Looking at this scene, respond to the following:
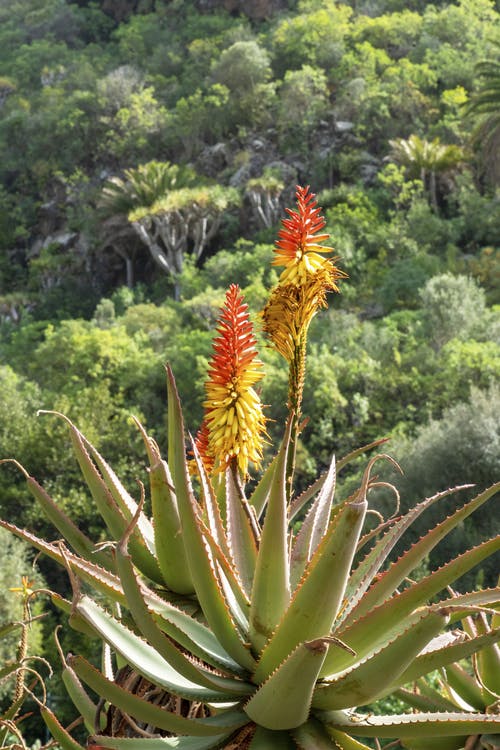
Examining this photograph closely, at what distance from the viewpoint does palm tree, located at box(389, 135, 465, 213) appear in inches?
1233

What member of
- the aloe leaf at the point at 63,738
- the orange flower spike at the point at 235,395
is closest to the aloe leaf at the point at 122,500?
the orange flower spike at the point at 235,395

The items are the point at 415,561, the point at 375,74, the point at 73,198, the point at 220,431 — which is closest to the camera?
the point at 415,561

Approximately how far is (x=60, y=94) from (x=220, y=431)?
49104 millimetres

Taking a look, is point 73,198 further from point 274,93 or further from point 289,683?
point 289,683

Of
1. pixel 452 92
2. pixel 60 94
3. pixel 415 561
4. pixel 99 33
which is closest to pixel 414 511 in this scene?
pixel 415 561

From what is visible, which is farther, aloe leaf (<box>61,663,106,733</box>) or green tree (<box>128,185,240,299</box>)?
green tree (<box>128,185,240,299</box>)

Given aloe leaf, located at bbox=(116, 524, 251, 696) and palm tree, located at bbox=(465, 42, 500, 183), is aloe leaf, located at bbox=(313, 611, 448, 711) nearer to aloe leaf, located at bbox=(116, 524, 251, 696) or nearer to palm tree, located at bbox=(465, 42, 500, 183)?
aloe leaf, located at bbox=(116, 524, 251, 696)

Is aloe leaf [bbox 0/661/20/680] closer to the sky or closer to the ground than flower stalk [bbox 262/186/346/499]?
closer to the ground

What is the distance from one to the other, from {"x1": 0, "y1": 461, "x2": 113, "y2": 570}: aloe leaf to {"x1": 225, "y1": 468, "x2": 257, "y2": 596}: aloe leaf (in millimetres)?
257

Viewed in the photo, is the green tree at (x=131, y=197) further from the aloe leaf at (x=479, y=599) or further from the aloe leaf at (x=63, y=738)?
the aloe leaf at (x=479, y=599)

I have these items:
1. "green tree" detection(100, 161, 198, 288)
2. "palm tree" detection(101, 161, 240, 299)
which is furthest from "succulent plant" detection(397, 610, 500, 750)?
"green tree" detection(100, 161, 198, 288)

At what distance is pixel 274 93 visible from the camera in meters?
39.9

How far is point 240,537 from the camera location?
1810 millimetres

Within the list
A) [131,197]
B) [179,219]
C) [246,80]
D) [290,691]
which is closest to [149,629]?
[290,691]
